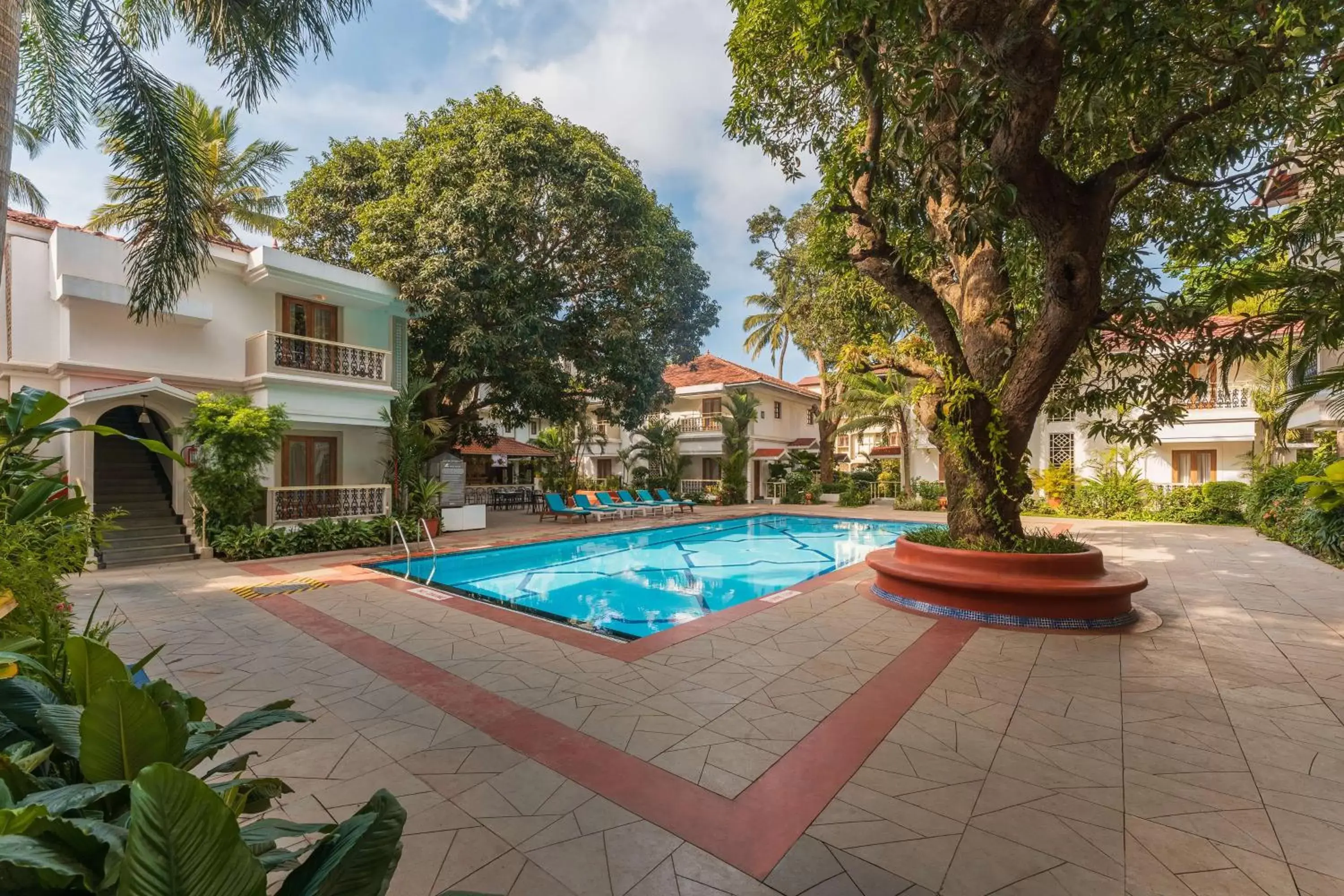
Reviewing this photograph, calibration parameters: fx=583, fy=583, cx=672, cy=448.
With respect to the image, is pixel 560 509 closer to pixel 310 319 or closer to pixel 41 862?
pixel 310 319

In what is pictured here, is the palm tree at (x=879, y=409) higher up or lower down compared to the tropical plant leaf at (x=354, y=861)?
higher up

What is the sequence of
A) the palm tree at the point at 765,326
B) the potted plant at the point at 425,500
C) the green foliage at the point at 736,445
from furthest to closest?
the palm tree at the point at 765,326
the green foliage at the point at 736,445
the potted plant at the point at 425,500

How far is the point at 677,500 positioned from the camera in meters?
23.1

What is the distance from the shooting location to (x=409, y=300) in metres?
14.5

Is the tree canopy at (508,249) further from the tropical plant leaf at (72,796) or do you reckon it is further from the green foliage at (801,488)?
the tropical plant leaf at (72,796)

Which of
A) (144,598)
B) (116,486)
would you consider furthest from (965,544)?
(116,486)

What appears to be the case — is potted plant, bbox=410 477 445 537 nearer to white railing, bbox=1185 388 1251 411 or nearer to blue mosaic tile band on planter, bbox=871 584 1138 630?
blue mosaic tile band on planter, bbox=871 584 1138 630

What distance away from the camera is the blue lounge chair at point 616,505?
751 inches

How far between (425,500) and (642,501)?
318 inches

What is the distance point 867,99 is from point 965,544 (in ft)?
17.7

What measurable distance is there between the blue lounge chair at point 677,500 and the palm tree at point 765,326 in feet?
32.1

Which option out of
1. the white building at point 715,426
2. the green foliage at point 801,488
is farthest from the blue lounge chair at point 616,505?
the green foliage at point 801,488

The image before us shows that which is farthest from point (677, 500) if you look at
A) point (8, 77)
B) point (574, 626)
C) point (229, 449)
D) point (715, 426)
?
point (8, 77)

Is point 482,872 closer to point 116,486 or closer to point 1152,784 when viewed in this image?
point 1152,784
